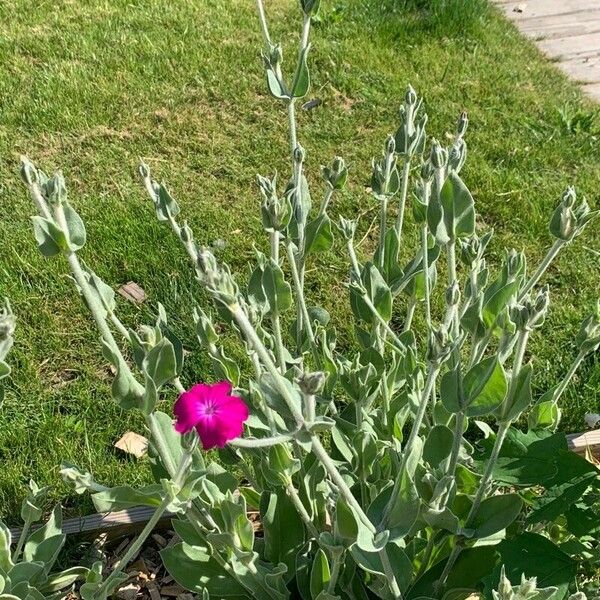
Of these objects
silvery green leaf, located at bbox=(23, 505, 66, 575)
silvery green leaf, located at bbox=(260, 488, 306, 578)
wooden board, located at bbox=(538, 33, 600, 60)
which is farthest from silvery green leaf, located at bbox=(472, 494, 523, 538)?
wooden board, located at bbox=(538, 33, 600, 60)

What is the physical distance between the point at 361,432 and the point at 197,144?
223 cm

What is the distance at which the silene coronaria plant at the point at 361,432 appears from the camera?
101 centimetres

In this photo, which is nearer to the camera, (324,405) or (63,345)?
(324,405)

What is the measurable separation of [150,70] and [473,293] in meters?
2.86

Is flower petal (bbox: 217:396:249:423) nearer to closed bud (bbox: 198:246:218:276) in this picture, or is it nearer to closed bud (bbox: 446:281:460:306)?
closed bud (bbox: 198:246:218:276)

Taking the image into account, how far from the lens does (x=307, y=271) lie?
264cm

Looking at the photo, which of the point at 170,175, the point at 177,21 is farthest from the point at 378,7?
the point at 170,175

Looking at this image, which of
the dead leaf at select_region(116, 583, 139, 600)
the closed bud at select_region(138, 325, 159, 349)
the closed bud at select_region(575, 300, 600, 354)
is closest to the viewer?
the closed bud at select_region(138, 325, 159, 349)

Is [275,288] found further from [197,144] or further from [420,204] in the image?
[197,144]

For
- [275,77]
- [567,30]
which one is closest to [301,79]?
[275,77]

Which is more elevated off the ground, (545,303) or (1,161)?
(545,303)

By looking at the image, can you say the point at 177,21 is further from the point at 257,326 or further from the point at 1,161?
the point at 257,326

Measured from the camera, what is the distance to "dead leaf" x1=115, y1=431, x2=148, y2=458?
2.05 meters

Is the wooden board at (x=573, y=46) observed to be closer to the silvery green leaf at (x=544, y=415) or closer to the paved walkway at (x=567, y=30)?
the paved walkway at (x=567, y=30)
